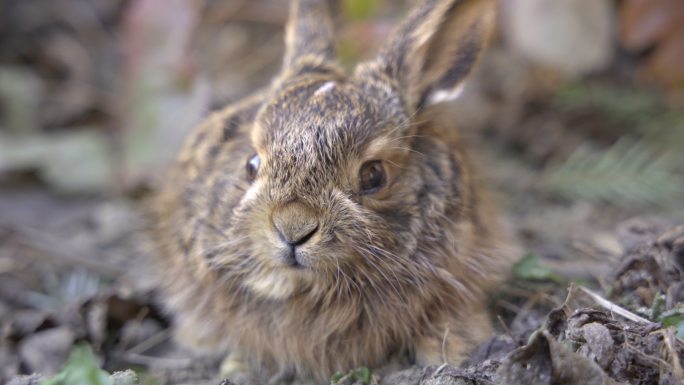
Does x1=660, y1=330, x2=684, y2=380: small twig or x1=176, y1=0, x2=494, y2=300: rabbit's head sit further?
x1=176, y1=0, x2=494, y2=300: rabbit's head

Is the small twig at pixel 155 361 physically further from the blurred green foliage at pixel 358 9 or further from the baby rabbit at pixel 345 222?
the blurred green foliage at pixel 358 9

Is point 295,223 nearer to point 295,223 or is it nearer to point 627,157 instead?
point 295,223

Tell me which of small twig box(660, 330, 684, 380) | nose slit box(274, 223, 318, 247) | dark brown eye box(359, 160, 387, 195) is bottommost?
small twig box(660, 330, 684, 380)

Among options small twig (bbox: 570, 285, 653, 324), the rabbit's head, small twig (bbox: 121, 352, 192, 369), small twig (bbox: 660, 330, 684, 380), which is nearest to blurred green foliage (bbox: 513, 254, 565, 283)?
the rabbit's head

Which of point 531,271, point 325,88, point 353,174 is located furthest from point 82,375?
point 531,271

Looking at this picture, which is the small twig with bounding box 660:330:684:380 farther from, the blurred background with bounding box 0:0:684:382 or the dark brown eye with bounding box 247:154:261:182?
the blurred background with bounding box 0:0:684:382

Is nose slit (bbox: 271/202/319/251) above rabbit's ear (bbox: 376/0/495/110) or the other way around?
the other way around

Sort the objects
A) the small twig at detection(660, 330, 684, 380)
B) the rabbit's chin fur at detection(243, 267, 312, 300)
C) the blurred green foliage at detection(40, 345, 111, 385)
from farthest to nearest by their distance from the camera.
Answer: the rabbit's chin fur at detection(243, 267, 312, 300)
the blurred green foliage at detection(40, 345, 111, 385)
the small twig at detection(660, 330, 684, 380)
